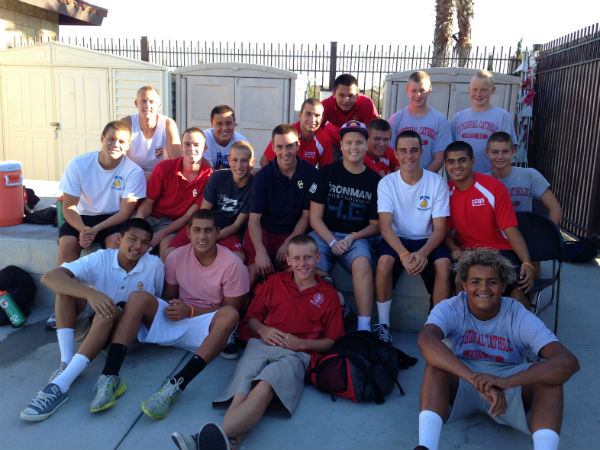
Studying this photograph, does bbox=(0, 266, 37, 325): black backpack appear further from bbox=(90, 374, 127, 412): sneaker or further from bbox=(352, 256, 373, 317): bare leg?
bbox=(352, 256, 373, 317): bare leg

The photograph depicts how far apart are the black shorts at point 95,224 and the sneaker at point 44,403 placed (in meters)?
1.50

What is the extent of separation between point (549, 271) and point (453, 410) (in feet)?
10.2

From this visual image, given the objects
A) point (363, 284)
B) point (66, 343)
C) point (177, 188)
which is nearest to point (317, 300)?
point (363, 284)

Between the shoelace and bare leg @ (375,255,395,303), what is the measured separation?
2.22 meters

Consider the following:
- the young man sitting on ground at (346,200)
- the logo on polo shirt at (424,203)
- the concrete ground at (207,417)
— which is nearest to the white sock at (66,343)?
the concrete ground at (207,417)

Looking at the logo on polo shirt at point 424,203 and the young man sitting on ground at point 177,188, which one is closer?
the logo on polo shirt at point 424,203

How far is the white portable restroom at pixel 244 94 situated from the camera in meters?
9.23

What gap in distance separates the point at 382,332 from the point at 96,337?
6.29 feet

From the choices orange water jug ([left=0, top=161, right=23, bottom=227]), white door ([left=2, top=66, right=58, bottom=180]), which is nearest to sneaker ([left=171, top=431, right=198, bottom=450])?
Answer: orange water jug ([left=0, top=161, right=23, bottom=227])

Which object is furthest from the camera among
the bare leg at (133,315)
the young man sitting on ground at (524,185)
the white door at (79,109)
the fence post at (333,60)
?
the fence post at (333,60)

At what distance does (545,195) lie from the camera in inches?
164

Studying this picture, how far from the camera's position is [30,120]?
9.91 m

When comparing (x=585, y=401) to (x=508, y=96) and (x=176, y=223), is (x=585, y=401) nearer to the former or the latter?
(x=176, y=223)

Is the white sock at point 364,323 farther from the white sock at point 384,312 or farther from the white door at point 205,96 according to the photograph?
the white door at point 205,96
